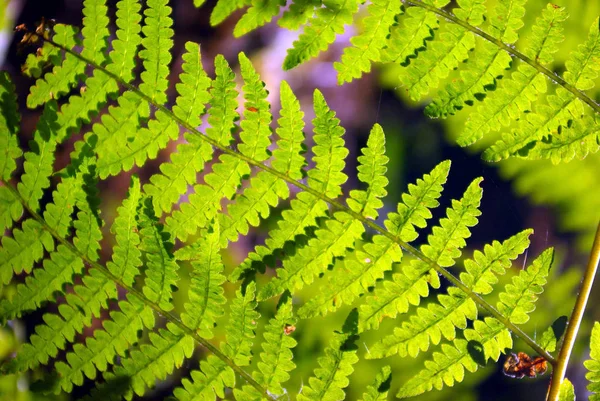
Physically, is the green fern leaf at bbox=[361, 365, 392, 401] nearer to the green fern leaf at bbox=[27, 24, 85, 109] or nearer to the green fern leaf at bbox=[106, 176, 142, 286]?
the green fern leaf at bbox=[106, 176, 142, 286]

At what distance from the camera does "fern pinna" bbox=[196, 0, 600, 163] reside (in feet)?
2.40

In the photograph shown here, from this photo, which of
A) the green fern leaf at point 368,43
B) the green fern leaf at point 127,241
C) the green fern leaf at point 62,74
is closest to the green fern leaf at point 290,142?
the green fern leaf at point 368,43

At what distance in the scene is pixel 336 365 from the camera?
670 millimetres

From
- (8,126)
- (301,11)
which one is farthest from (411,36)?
(8,126)

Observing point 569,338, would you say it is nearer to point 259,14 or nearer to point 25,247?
point 259,14

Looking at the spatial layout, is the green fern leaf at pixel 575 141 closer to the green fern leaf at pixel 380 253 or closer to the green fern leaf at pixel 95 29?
the green fern leaf at pixel 380 253

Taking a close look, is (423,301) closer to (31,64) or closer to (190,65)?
(190,65)

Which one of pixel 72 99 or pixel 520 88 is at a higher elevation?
pixel 520 88

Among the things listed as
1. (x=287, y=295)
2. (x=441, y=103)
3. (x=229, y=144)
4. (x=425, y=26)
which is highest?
(x=425, y=26)

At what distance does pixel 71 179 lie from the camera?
2.31ft

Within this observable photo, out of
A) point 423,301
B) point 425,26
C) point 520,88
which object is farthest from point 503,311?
point 423,301

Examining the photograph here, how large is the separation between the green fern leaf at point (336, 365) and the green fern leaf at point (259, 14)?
0.44 meters

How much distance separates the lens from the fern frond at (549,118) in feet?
2.39

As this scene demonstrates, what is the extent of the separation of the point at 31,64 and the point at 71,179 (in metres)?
0.20
